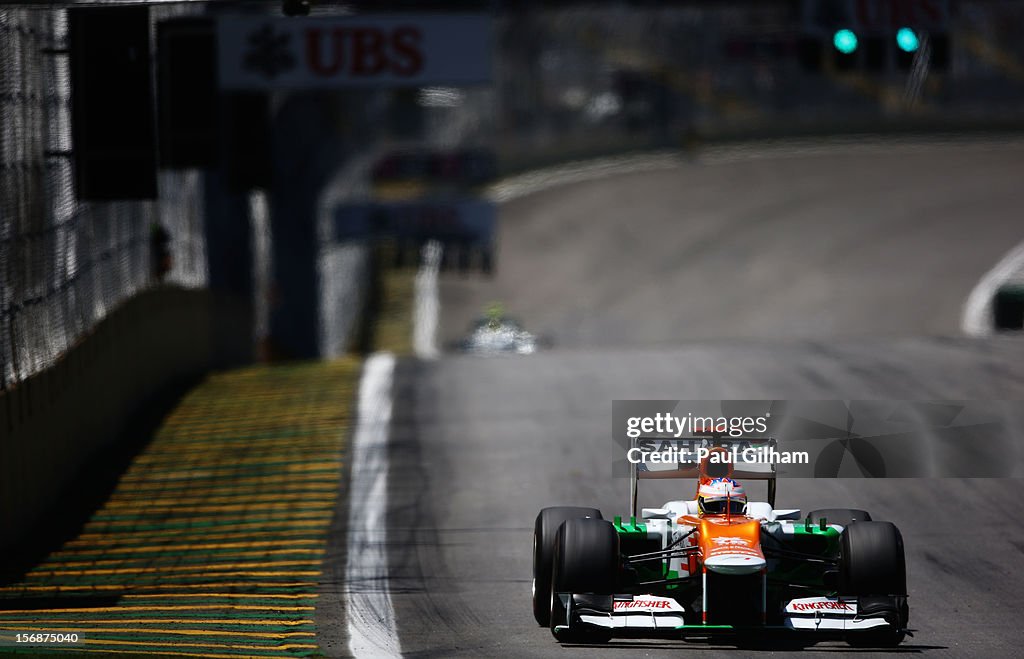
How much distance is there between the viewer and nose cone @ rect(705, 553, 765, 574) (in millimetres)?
10742

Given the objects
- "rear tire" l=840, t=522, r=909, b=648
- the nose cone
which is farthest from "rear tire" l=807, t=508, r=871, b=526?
the nose cone

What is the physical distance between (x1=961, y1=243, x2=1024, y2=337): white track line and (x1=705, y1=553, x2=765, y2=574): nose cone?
30767 millimetres

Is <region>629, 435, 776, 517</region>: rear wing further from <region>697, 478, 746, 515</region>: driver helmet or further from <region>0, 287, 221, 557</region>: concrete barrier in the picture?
<region>0, 287, 221, 557</region>: concrete barrier

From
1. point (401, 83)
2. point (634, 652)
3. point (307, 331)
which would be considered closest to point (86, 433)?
point (401, 83)

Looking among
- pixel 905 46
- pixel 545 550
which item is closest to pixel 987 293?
pixel 905 46

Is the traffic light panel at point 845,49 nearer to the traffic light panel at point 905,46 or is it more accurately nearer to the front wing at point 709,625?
the traffic light panel at point 905,46

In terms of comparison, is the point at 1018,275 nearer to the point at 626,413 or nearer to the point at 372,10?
the point at 372,10

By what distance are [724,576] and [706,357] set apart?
1600 centimetres

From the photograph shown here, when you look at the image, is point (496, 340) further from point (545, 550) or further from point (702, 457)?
point (702, 457)

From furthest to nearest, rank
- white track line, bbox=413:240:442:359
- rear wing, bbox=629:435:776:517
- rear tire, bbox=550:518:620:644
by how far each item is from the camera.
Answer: white track line, bbox=413:240:442:359 < rear wing, bbox=629:435:776:517 < rear tire, bbox=550:518:620:644

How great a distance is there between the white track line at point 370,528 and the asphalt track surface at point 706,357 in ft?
0.62

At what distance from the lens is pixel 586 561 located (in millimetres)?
11055

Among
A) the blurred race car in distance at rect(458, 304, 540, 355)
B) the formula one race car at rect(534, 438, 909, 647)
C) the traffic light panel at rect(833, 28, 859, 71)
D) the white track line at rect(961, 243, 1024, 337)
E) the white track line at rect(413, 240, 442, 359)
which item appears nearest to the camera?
the formula one race car at rect(534, 438, 909, 647)

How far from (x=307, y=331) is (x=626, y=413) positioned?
95.9ft
